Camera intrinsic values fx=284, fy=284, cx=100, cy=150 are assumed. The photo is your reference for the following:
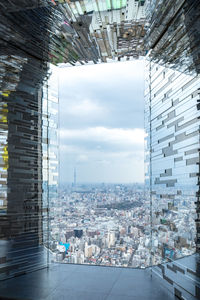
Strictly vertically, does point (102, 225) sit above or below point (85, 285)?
above

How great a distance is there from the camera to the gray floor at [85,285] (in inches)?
111

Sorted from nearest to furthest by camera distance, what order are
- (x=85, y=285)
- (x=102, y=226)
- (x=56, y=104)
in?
(x=85, y=285) → (x=102, y=226) → (x=56, y=104)

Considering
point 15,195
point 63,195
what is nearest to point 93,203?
point 63,195

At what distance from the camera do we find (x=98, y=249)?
3.77 m

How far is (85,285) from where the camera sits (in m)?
3.11

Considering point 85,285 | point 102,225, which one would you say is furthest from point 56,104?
point 85,285

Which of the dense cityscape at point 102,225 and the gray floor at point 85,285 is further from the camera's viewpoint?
the dense cityscape at point 102,225

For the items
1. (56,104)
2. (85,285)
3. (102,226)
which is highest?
(56,104)

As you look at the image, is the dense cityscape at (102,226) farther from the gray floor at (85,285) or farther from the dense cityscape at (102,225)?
the gray floor at (85,285)

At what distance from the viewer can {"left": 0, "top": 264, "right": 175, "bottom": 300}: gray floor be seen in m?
2.82

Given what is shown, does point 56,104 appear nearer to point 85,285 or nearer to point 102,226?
point 102,226

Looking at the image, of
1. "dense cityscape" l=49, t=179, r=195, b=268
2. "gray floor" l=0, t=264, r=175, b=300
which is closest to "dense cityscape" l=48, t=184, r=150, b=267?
"dense cityscape" l=49, t=179, r=195, b=268

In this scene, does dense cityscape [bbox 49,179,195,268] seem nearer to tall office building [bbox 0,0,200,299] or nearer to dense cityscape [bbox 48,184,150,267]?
dense cityscape [bbox 48,184,150,267]

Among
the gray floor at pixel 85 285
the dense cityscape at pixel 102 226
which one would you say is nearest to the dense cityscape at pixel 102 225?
the dense cityscape at pixel 102 226
